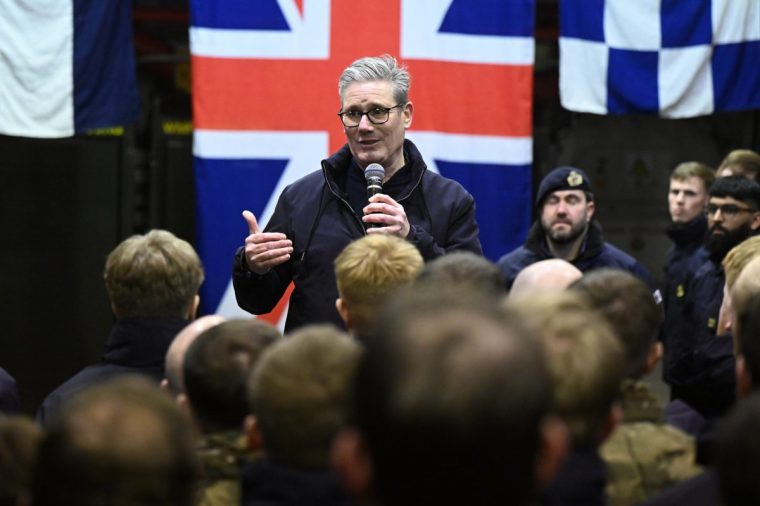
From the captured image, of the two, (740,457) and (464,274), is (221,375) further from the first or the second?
(740,457)

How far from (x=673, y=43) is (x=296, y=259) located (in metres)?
2.78

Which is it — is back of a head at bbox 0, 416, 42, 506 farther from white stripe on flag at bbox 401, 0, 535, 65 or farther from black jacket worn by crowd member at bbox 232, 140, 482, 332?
white stripe on flag at bbox 401, 0, 535, 65

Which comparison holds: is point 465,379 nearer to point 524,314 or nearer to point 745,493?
point 745,493

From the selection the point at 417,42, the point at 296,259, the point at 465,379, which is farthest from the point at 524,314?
the point at 417,42

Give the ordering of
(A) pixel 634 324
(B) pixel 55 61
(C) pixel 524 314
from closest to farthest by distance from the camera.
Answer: (C) pixel 524 314, (A) pixel 634 324, (B) pixel 55 61

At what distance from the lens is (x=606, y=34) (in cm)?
566

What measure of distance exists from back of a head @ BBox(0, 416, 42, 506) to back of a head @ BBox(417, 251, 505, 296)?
3.02 ft

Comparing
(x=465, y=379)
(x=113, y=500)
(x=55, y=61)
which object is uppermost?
(x=55, y=61)

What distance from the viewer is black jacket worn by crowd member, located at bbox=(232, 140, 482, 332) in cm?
366

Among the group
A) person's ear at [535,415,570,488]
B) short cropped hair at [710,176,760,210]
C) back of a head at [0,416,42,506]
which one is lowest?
back of a head at [0,416,42,506]

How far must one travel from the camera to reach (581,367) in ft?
6.30

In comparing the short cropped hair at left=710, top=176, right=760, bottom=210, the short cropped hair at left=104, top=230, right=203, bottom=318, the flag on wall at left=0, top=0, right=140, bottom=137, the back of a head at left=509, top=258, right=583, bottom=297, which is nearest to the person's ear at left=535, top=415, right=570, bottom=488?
the back of a head at left=509, top=258, right=583, bottom=297

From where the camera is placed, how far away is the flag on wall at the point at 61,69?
530 cm

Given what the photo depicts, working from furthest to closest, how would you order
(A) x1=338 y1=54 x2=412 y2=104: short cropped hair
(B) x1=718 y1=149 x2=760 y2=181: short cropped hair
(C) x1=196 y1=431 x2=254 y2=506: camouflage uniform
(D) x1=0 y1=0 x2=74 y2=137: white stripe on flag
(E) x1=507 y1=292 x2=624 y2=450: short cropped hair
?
(B) x1=718 y1=149 x2=760 y2=181: short cropped hair → (D) x1=0 y1=0 x2=74 y2=137: white stripe on flag → (A) x1=338 y1=54 x2=412 y2=104: short cropped hair → (C) x1=196 y1=431 x2=254 y2=506: camouflage uniform → (E) x1=507 y1=292 x2=624 y2=450: short cropped hair
